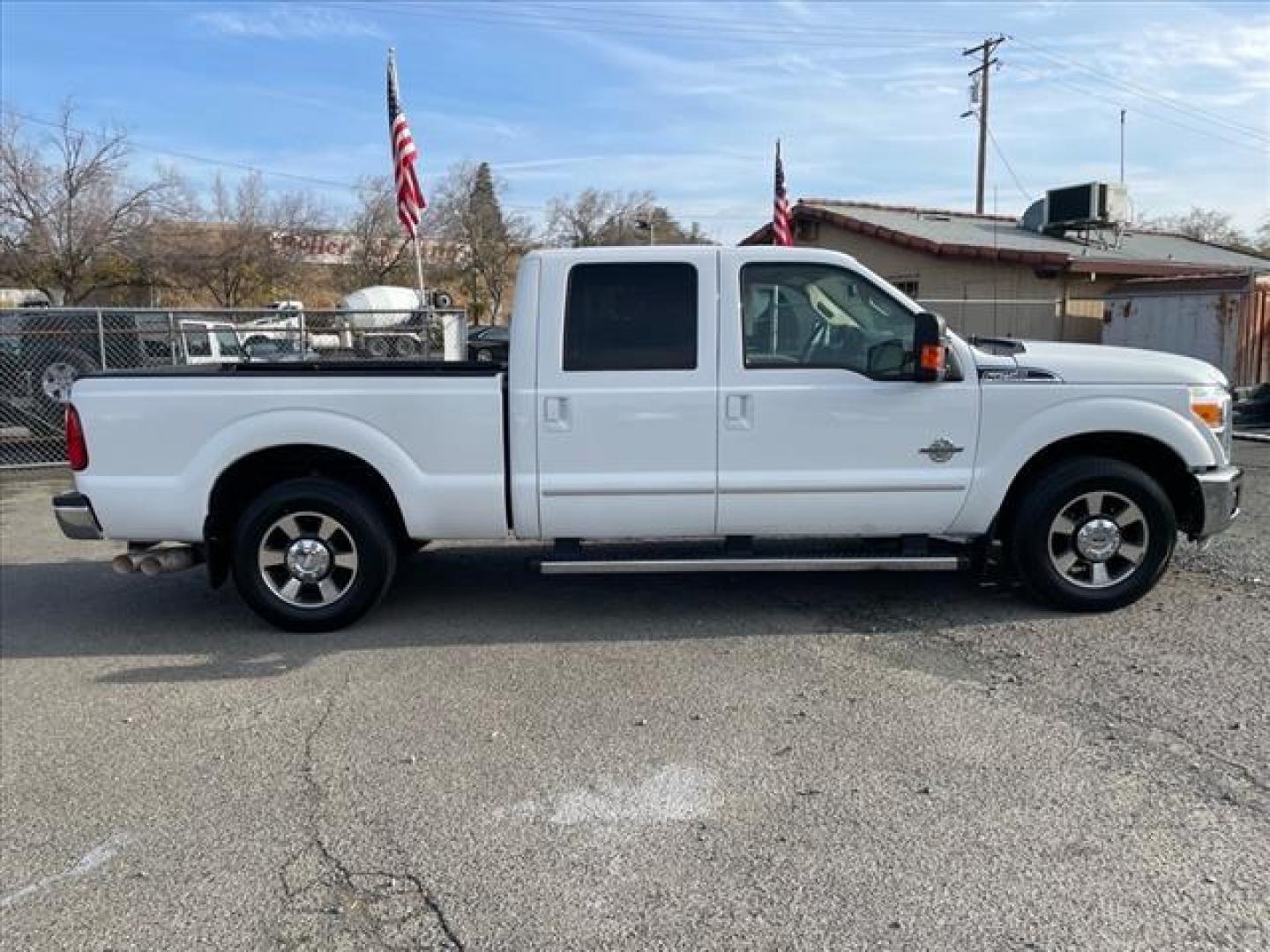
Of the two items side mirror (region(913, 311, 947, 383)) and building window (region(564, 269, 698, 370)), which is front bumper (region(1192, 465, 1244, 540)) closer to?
side mirror (region(913, 311, 947, 383))

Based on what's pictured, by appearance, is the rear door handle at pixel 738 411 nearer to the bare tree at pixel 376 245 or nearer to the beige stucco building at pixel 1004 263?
the beige stucco building at pixel 1004 263

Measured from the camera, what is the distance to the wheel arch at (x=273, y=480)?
5391 millimetres

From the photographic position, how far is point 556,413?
519cm

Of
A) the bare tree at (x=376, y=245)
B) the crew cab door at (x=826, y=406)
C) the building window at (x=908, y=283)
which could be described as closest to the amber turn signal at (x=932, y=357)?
the crew cab door at (x=826, y=406)

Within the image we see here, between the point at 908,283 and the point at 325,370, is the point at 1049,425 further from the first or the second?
the point at 908,283

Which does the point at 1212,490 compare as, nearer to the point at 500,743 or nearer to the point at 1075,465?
the point at 1075,465

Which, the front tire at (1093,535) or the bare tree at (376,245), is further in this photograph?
the bare tree at (376,245)

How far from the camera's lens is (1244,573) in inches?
239

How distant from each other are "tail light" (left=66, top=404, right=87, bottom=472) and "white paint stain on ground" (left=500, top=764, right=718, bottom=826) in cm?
338

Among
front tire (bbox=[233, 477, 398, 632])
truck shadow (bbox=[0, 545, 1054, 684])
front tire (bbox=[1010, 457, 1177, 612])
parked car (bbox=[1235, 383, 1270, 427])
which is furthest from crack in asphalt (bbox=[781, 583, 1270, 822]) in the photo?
parked car (bbox=[1235, 383, 1270, 427])

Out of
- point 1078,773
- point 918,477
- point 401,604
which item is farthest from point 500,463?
point 1078,773

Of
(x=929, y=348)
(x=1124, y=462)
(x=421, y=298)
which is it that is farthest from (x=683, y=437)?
(x=421, y=298)

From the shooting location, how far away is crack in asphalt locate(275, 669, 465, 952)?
277 centimetres

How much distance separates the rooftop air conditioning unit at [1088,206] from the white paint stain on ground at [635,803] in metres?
20.6
